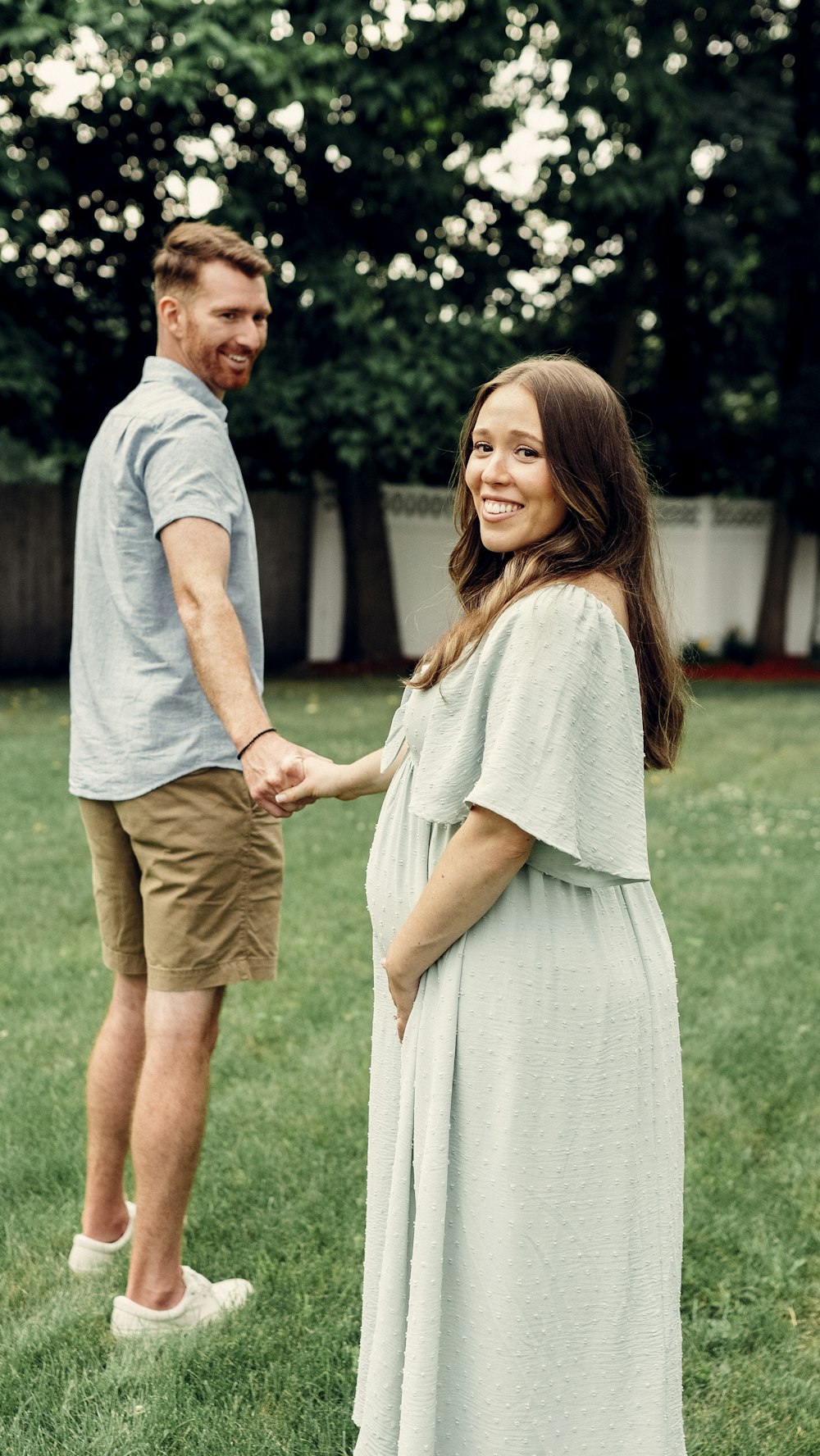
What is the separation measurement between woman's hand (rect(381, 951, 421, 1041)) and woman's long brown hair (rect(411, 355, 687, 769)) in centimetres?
45

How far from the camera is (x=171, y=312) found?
2.82 meters

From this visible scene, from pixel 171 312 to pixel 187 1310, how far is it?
216cm

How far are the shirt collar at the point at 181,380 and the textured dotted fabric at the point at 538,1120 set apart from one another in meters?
1.20

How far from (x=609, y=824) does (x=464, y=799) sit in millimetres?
214

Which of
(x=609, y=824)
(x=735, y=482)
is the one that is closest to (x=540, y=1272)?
(x=609, y=824)

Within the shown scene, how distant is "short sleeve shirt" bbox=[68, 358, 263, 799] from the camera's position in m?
2.63

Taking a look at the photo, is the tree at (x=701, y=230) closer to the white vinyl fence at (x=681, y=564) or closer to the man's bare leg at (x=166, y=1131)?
the white vinyl fence at (x=681, y=564)

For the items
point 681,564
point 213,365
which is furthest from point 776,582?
point 213,365

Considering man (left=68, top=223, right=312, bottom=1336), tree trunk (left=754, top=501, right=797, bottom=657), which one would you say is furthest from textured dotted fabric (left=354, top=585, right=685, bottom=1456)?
tree trunk (left=754, top=501, right=797, bottom=657)

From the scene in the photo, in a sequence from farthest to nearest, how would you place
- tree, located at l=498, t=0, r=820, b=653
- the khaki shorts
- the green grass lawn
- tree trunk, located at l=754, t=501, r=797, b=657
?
tree trunk, located at l=754, t=501, r=797, b=657 < tree, located at l=498, t=0, r=820, b=653 < the khaki shorts < the green grass lawn

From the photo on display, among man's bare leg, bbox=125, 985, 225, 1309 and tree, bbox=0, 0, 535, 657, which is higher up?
tree, bbox=0, 0, 535, 657

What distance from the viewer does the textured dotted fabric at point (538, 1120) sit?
186 centimetres

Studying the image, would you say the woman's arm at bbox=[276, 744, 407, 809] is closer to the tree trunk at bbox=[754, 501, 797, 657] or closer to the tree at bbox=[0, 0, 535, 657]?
the tree at bbox=[0, 0, 535, 657]

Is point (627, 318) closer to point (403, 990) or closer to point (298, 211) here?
point (298, 211)
